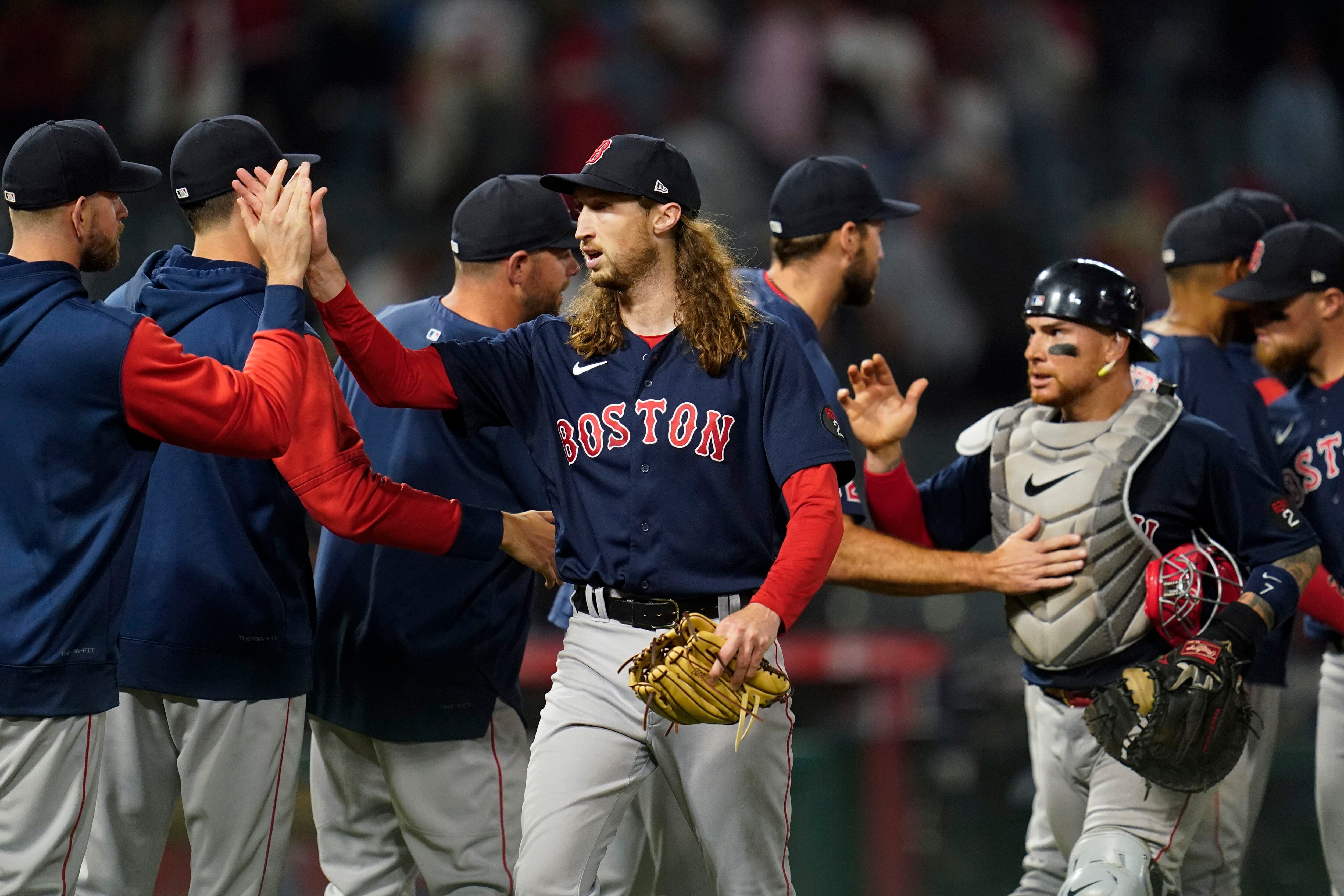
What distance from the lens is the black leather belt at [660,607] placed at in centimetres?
367

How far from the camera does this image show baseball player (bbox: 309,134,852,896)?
3604 mm

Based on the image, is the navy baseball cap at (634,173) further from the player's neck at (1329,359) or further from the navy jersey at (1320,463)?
the player's neck at (1329,359)

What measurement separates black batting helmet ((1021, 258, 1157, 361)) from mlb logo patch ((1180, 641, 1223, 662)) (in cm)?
88

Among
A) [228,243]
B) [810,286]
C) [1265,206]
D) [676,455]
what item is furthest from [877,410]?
→ [1265,206]

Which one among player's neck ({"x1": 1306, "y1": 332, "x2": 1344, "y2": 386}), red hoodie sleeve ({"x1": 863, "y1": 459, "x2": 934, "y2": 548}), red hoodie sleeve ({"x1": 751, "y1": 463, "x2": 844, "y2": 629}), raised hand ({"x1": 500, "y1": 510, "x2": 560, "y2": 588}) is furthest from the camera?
player's neck ({"x1": 1306, "y1": 332, "x2": 1344, "y2": 386})

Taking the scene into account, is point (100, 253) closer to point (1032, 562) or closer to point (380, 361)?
point (380, 361)

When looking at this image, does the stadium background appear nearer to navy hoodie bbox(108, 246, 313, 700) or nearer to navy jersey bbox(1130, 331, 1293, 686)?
navy jersey bbox(1130, 331, 1293, 686)

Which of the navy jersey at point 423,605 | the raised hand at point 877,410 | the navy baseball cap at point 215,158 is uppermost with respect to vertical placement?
the navy baseball cap at point 215,158

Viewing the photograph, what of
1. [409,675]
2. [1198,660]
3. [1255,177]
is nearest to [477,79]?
[1255,177]

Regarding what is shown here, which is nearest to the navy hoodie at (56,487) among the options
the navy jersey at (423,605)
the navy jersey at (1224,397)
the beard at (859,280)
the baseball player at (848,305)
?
the navy jersey at (423,605)

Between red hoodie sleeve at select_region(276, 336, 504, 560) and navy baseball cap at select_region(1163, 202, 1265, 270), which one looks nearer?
red hoodie sleeve at select_region(276, 336, 504, 560)

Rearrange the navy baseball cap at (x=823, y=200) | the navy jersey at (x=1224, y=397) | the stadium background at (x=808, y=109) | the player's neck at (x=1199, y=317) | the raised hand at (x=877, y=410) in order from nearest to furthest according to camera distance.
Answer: the raised hand at (x=877, y=410), the navy jersey at (x=1224, y=397), the navy baseball cap at (x=823, y=200), the player's neck at (x=1199, y=317), the stadium background at (x=808, y=109)

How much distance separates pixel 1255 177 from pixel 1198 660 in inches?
350

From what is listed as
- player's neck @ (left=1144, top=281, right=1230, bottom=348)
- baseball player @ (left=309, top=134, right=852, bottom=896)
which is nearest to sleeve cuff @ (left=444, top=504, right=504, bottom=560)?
baseball player @ (left=309, top=134, right=852, bottom=896)
